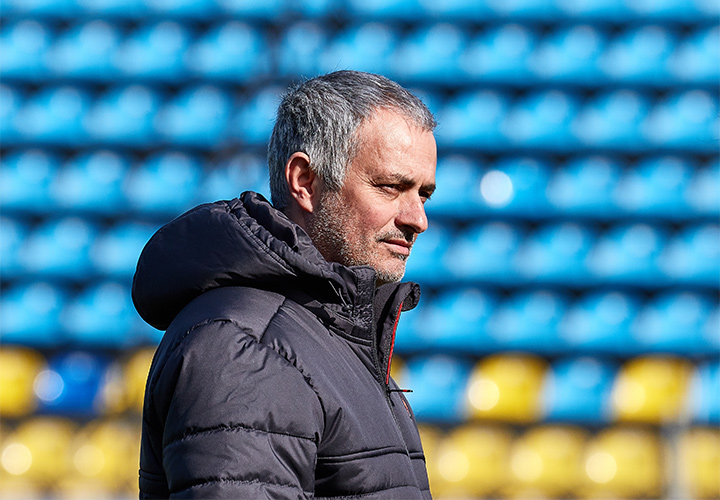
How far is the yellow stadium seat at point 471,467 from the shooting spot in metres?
5.07

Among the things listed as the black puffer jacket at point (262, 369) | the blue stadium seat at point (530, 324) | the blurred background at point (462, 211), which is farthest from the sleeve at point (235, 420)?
the blue stadium seat at point (530, 324)

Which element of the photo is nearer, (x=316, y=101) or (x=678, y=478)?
(x=316, y=101)

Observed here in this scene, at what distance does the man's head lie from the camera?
1.09m

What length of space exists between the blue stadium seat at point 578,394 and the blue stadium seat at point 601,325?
15cm

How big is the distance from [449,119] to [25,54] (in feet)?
10.9

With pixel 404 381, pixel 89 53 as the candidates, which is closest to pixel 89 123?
pixel 89 53

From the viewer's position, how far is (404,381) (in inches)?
219

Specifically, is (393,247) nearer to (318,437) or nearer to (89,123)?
(318,437)

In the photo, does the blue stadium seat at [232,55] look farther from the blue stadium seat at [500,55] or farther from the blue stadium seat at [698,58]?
the blue stadium seat at [698,58]

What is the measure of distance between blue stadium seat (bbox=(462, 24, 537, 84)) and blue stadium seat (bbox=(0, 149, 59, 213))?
3151mm

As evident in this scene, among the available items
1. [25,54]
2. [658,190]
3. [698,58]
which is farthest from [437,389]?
[25,54]

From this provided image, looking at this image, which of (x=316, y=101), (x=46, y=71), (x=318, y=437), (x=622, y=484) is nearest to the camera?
(x=318, y=437)

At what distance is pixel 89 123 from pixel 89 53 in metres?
0.62

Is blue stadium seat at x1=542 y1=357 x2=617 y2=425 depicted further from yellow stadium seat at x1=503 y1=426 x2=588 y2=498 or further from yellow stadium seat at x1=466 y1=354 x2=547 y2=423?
yellow stadium seat at x1=503 y1=426 x2=588 y2=498
